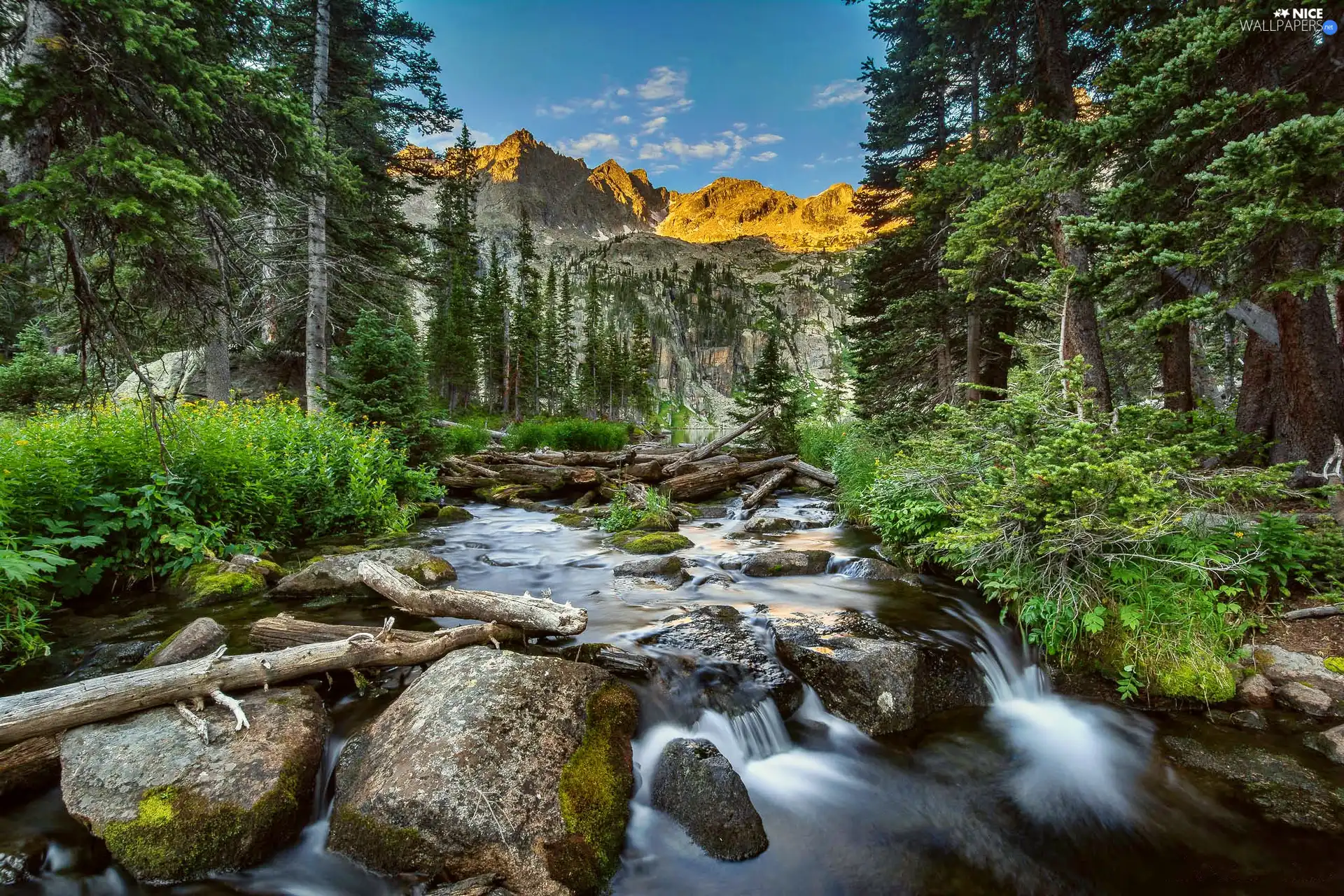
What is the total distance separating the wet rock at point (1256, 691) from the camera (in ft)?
14.2

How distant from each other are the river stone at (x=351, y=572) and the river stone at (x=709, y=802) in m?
4.13

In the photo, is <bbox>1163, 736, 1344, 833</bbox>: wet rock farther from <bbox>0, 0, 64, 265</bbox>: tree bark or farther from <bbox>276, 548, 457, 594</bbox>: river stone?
<bbox>0, 0, 64, 265</bbox>: tree bark

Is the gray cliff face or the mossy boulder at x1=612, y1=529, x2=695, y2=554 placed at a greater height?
the gray cliff face

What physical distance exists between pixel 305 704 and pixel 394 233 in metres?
18.7

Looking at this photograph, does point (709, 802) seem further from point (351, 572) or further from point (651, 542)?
point (651, 542)

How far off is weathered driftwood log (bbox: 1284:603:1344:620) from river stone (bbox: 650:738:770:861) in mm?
5188

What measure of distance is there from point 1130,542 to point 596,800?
5349 millimetres

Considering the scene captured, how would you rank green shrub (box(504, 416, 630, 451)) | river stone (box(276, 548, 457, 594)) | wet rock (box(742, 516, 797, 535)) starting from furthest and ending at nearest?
1. green shrub (box(504, 416, 630, 451))
2. wet rock (box(742, 516, 797, 535))
3. river stone (box(276, 548, 457, 594))

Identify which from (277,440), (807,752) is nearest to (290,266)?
(277,440)

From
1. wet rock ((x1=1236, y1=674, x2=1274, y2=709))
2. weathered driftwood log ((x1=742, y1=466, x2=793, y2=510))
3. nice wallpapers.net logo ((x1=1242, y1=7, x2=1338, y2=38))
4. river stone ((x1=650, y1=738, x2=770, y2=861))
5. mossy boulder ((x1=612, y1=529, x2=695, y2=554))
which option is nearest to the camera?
river stone ((x1=650, y1=738, x2=770, y2=861))

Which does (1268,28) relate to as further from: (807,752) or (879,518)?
(807,752)

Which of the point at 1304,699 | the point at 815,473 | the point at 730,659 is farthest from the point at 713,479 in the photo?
the point at 1304,699

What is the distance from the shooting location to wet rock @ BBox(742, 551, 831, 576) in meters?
7.87

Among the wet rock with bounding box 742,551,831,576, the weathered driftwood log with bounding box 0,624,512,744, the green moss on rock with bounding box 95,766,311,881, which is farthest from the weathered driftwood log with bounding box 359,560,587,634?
the wet rock with bounding box 742,551,831,576
